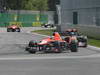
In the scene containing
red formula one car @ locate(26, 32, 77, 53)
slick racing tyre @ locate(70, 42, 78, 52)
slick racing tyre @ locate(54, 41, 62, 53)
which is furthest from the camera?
slick racing tyre @ locate(70, 42, 78, 52)

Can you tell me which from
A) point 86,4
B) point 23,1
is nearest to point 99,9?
point 86,4

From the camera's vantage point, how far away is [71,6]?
41.1 meters

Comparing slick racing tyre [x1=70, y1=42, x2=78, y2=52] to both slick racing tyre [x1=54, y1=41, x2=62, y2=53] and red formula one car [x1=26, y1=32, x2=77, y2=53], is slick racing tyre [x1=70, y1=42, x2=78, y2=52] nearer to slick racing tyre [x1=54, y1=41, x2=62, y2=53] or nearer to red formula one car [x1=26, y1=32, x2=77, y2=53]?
red formula one car [x1=26, y1=32, x2=77, y2=53]

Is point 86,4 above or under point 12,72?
above

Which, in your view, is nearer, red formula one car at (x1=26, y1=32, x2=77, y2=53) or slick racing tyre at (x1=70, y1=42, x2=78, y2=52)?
red formula one car at (x1=26, y1=32, x2=77, y2=53)

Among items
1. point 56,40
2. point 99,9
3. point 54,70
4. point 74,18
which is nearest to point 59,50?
point 56,40

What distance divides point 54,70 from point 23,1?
86.0 m

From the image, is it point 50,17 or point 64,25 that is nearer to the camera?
point 64,25

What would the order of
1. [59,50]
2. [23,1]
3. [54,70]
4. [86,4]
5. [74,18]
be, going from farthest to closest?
1. [23,1]
2. [74,18]
3. [86,4]
4. [59,50]
5. [54,70]

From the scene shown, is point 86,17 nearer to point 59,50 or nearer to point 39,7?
point 59,50

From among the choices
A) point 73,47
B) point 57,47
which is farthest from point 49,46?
point 73,47

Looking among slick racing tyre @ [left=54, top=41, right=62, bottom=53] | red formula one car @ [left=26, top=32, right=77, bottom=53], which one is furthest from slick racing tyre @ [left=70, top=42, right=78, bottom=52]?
slick racing tyre @ [left=54, top=41, right=62, bottom=53]

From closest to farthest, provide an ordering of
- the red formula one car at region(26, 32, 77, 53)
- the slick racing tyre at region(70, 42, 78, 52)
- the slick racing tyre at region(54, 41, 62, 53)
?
1. the red formula one car at region(26, 32, 77, 53)
2. the slick racing tyre at region(54, 41, 62, 53)
3. the slick racing tyre at region(70, 42, 78, 52)

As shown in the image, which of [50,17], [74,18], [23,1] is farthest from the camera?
[23,1]
